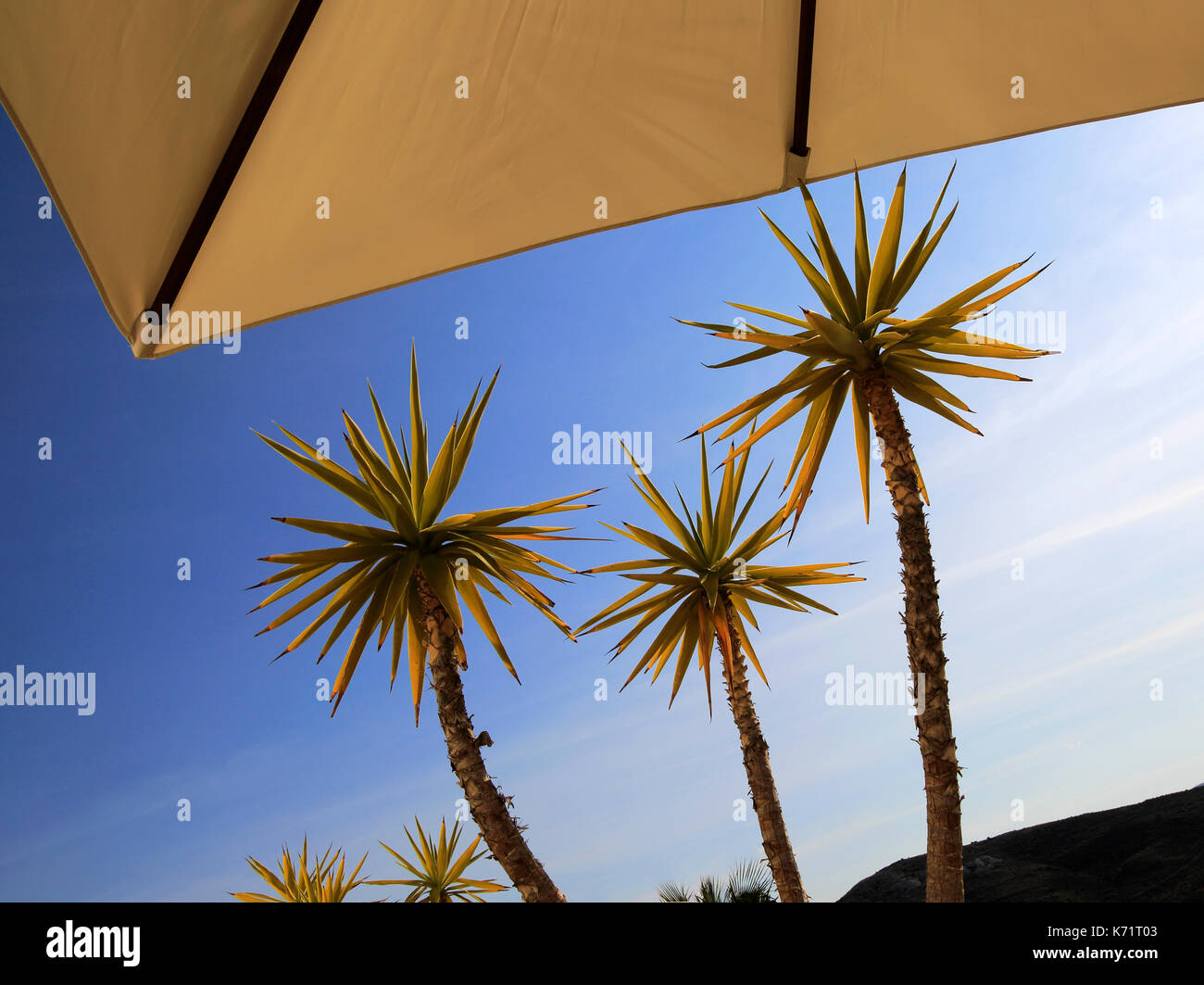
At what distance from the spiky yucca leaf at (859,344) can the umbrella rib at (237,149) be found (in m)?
3.26

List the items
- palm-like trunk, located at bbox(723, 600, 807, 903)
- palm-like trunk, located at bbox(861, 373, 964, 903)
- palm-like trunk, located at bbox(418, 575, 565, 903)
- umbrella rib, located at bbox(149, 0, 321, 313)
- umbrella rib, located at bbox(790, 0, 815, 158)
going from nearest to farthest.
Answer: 1. umbrella rib, located at bbox(149, 0, 321, 313)
2. umbrella rib, located at bbox(790, 0, 815, 158)
3. palm-like trunk, located at bbox(861, 373, 964, 903)
4. palm-like trunk, located at bbox(418, 575, 565, 903)
5. palm-like trunk, located at bbox(723, 600, 807, 903)

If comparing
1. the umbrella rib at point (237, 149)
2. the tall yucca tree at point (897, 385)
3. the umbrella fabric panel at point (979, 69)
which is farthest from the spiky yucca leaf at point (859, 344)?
the umbrella rib at point (237, 149)

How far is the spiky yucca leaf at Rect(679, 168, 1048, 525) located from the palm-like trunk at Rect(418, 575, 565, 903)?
106 inches

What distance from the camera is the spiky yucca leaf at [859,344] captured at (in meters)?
5.27

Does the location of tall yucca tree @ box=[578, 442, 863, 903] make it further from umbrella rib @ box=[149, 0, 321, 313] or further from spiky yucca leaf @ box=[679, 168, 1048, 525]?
umbrella rib @ box=[149, 0, 321, 313]

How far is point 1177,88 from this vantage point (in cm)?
347

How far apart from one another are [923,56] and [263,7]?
2825 millimetres

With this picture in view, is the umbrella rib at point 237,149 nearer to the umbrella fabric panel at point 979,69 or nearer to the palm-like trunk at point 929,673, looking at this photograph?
the umbrella fabric panel at point 979,69

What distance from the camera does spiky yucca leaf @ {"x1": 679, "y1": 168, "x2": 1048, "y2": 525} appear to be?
5266 millimetres

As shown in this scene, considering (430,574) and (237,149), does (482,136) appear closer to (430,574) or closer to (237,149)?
(237,149)

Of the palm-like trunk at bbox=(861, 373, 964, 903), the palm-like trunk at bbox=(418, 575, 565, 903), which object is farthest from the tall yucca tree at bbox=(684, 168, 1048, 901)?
the palm-like trunk at bbox=(418, 575, 565, 903)

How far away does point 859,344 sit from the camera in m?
5.42
